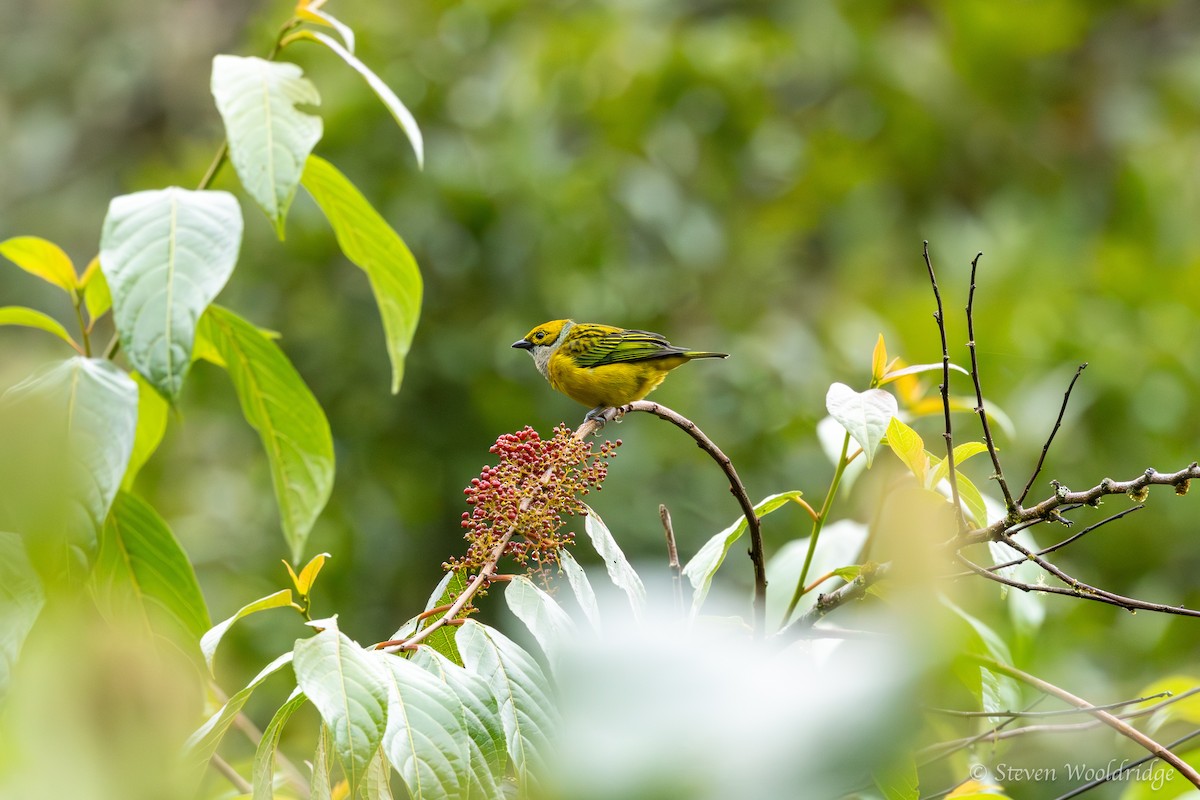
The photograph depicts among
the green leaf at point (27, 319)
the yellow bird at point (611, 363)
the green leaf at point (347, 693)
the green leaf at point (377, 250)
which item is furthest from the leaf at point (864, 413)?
the yellow bird at point (611, 363)

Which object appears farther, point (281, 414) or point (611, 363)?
point (611, 363)

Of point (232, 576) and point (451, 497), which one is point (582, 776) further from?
point (232, 576)

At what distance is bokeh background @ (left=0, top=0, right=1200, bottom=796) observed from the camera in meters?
4.21

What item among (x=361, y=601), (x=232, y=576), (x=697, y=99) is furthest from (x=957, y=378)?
(x=232, y=576)

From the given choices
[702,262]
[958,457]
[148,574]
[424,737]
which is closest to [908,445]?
[958,457]

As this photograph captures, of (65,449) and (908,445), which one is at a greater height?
(908,445)

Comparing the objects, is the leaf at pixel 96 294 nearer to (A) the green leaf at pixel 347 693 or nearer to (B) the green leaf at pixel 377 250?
(B) the green leaf at pixel 377 250

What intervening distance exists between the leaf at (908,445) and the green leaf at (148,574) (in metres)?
0.98

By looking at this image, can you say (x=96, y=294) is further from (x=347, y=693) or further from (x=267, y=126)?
(x=347, y=693)

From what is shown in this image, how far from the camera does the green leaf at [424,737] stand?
103 cm

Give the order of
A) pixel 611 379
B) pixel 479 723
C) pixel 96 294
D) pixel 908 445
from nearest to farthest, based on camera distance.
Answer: pixel 479 723 → pixel 908 445 → pixel 96 294 → pixel 611 379

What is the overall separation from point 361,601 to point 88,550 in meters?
3.13

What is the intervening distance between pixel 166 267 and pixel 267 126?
26 cm

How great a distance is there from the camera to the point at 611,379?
2.97 m
